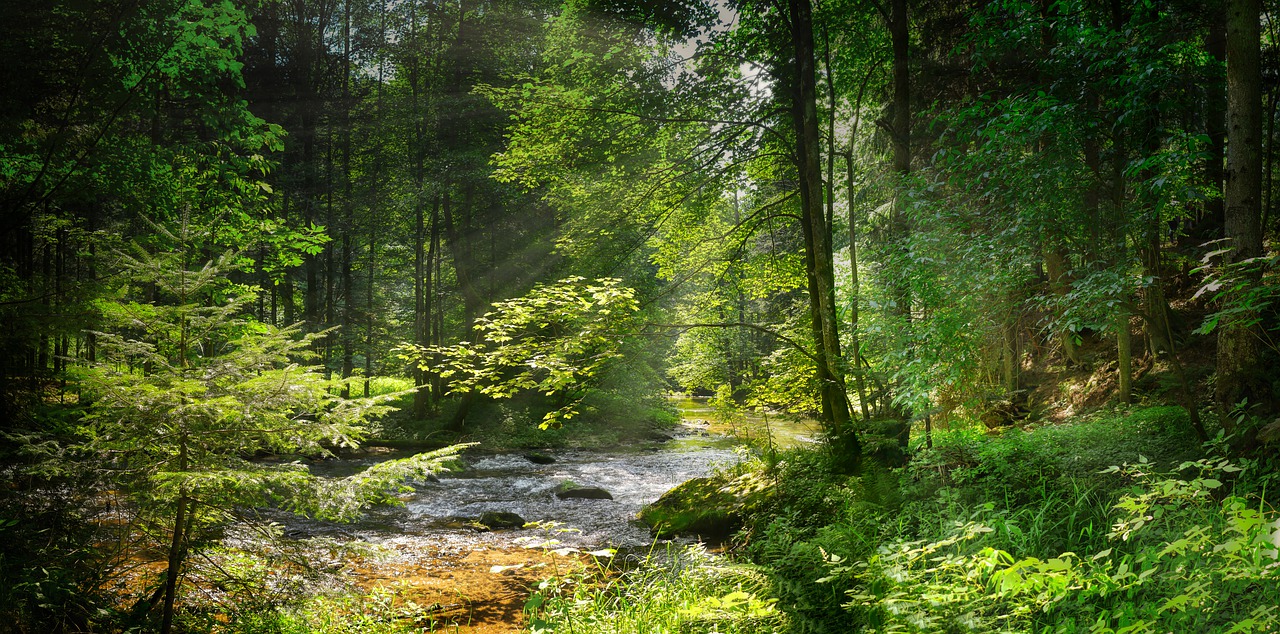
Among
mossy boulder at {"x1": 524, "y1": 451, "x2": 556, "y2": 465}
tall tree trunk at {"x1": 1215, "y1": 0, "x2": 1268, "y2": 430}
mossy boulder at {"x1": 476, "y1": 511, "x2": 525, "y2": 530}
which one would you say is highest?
tall tree trunk at {"x1": 1215, "y1": 0, "x2": 1268, "y2": 430}

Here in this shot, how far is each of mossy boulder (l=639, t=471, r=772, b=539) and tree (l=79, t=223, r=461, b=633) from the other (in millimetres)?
4744

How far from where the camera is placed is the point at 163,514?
4.12 m

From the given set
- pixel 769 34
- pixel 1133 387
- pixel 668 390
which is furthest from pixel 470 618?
pixel 668 390

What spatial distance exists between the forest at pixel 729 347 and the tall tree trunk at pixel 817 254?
0.06 metres

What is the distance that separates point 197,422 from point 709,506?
6.61m

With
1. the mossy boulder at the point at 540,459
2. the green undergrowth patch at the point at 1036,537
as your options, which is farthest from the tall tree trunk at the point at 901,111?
the mossy boulder at the point at 540,459

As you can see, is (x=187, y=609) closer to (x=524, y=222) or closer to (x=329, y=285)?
(x=524, y=222)

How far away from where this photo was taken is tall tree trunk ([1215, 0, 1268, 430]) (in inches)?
184

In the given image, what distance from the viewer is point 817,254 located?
25.9 ft

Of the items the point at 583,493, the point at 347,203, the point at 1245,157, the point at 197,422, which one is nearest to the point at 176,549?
the point at 197,422

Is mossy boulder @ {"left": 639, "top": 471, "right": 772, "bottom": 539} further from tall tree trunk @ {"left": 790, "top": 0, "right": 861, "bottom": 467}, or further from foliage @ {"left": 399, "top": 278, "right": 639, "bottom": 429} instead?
foliage @ {"left": 399, "top": 278, "right": 639, "bottom": 429}

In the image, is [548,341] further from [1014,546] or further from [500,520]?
[1014,546]

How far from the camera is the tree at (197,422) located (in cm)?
377

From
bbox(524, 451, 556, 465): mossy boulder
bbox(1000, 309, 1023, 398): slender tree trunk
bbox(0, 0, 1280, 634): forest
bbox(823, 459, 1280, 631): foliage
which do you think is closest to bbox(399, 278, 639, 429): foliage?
bbox(0, 0, 1280, 634): forest
